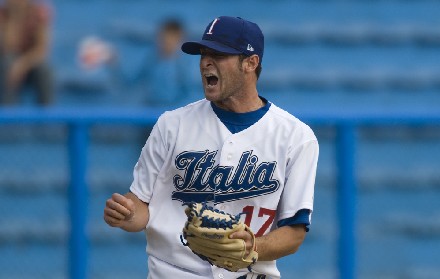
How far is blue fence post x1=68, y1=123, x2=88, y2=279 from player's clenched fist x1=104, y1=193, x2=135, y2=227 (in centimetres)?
200

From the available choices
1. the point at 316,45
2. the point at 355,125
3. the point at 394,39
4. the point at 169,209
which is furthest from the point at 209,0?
the point at 169,209

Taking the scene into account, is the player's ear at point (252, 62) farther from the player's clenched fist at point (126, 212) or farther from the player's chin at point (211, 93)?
the player's clenched fist at point (126, 212)

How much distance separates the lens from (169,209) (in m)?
3.83

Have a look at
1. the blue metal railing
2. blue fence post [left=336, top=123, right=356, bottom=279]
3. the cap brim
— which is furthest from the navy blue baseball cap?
blue fence post [left=336, top=123, right=356, bottom=279]

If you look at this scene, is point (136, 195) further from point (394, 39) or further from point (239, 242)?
point (394, 39)

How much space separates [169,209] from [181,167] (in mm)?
175

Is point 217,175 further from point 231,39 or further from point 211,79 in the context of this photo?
point 231,39

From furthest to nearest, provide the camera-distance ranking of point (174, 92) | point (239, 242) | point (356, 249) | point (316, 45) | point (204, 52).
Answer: point (316, 45), point (174, 92), point (356, 249), point (204, 52), point (239, 242)

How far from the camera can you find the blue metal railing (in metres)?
5.56

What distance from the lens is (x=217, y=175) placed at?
373 centimetres

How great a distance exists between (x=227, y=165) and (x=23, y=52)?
13.9 ft

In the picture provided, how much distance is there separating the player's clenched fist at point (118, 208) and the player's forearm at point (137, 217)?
0.09m

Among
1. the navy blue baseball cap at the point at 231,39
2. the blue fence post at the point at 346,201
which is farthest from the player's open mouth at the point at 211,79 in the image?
the blue fence post at the point at 346,201

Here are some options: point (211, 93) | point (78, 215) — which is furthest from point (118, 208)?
point (78, 215)
